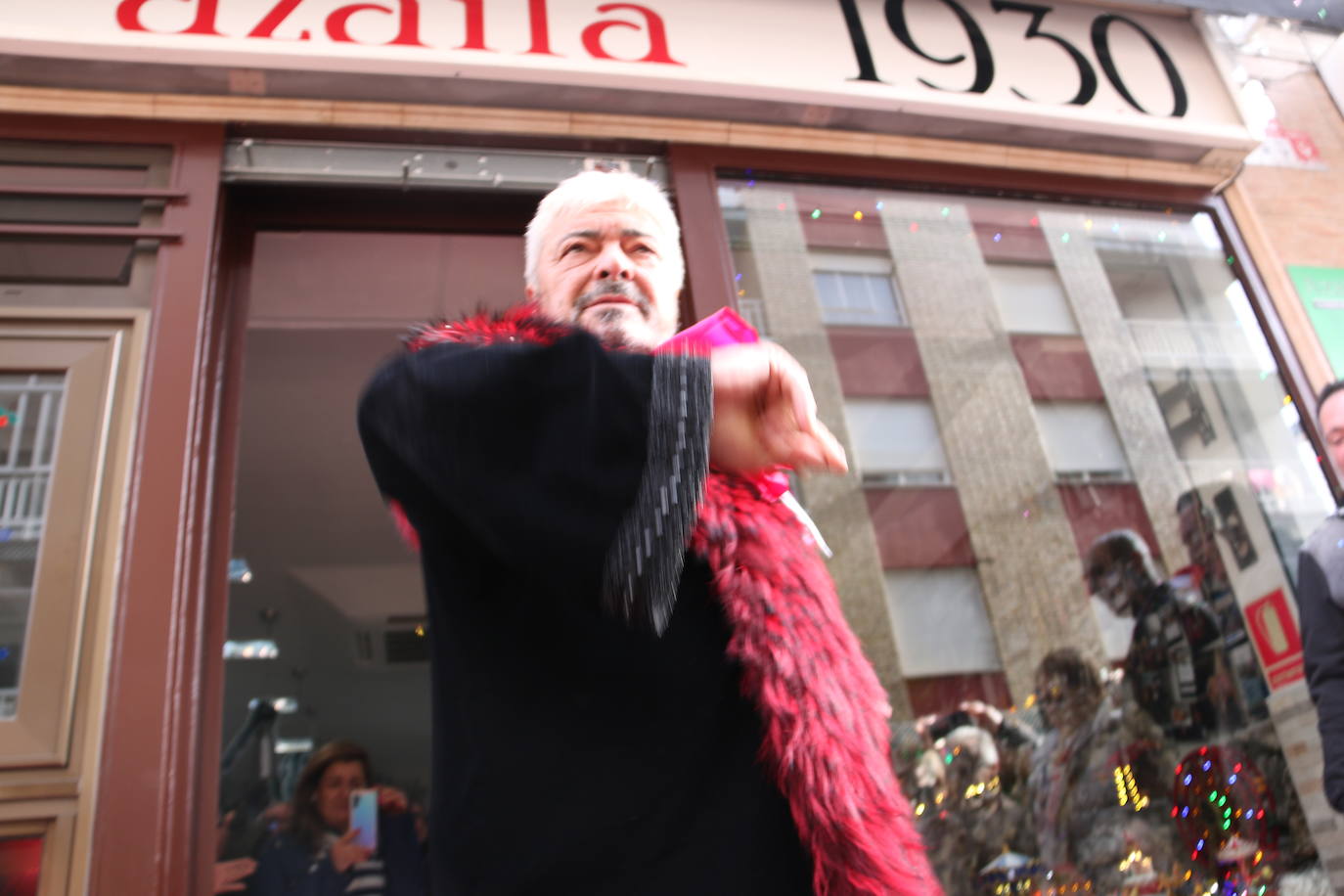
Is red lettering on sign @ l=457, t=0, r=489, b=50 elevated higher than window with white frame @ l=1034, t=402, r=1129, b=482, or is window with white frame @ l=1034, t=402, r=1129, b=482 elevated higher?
red lettering on sign @ l=457, t=0, r=489, b=50

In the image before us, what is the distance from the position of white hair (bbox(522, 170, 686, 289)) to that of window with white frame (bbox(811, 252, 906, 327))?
189 cm

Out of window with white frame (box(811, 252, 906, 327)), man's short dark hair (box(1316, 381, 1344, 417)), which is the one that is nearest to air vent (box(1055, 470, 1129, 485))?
man's short dark hair (box(1316, 381, 1344, 417))

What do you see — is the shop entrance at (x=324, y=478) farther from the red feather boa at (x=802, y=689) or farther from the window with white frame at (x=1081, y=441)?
the window with white frame at (x=1081, y=441)

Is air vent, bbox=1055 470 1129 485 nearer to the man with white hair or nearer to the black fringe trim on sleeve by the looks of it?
the man with white hair

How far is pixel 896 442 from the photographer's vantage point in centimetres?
319

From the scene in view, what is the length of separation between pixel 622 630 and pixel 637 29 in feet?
8.58

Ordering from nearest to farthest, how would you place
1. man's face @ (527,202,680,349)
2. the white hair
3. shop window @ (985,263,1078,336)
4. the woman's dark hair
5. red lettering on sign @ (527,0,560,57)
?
man's face @ (527,202,680,349)
the white hair
red lettering on sign @ (527,0,560,57)
shop window @ (985,263,1078,336)
the woman's dark hair

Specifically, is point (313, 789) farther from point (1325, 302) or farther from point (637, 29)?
point (1325, 302)

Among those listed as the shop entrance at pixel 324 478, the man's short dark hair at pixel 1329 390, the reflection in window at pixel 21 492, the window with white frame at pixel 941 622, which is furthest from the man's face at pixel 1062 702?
the reflection in window at pixel 21 492

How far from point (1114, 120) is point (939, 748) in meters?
2.20

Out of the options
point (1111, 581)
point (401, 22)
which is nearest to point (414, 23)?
point (401, 22)

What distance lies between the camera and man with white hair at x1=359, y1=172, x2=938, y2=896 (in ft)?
2.33

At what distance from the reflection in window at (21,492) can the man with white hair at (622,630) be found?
159 cm

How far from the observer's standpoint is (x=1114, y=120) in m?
3.13
